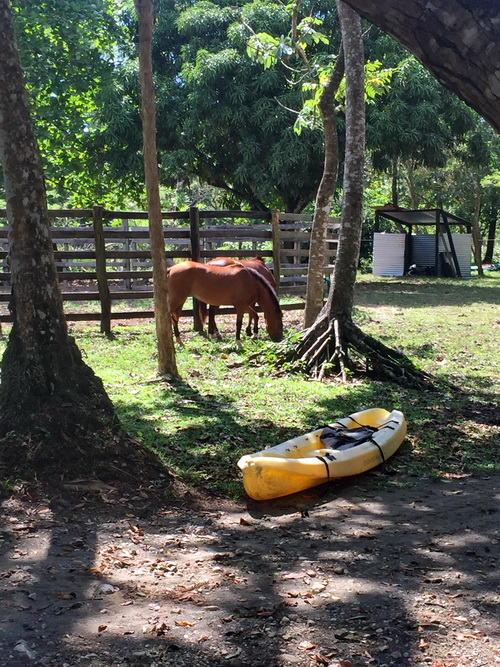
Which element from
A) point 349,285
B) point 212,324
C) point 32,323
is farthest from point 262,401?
point 212,324

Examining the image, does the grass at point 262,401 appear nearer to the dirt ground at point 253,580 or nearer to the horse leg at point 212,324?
the horse leg at point 212,324

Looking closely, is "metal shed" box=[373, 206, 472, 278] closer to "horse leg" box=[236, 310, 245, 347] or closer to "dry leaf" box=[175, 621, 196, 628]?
"horse leg" box=[236, 310, 245, 347]

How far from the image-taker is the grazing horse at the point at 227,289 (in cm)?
1213

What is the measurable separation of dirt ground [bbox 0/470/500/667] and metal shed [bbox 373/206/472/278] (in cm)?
Result: 2734

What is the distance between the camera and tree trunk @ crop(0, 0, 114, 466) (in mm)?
5305

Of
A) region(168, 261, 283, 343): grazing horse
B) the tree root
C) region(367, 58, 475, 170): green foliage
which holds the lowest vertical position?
the tree root

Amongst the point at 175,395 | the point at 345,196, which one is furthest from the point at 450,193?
the point at 175,395

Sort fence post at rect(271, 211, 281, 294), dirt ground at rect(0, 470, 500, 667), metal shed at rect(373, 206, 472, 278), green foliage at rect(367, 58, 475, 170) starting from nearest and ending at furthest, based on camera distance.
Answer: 1. dirt ground at rect(0, 470, 500, 667)
2. fence post at rect(271, 211, 281, 294)
3. green foliage at rect(367, 58, 475, 170)
4. metal shed at rect(373, 206, 472, 278)

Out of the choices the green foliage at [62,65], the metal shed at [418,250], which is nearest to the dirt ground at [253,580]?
the green foliage at [62,65]

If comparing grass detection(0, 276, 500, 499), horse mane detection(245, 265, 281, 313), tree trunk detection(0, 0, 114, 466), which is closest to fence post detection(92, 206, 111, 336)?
grass detection(0, 276, 500, 499)

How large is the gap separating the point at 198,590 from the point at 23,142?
347 centimetres

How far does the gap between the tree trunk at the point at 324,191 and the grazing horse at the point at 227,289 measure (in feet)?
2.10

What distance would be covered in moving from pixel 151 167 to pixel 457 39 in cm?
621

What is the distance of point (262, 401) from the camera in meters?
8.30
